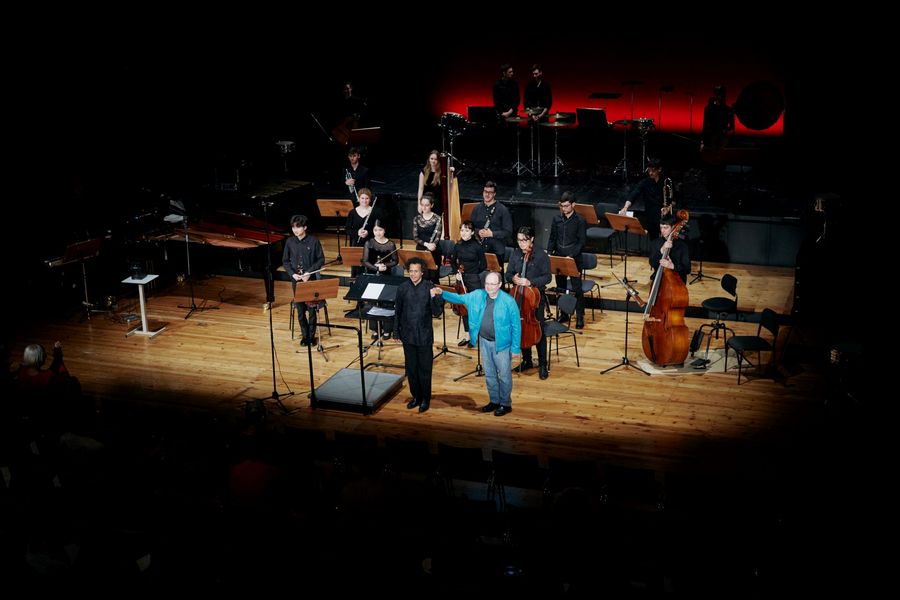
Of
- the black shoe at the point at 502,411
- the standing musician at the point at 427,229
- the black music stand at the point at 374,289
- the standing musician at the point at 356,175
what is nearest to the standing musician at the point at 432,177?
the standing musician at the point at 427,229

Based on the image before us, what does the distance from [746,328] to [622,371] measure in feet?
5.86

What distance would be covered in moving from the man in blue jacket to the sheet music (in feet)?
2.11

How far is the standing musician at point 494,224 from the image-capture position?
35.7ft

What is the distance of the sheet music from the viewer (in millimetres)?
8883

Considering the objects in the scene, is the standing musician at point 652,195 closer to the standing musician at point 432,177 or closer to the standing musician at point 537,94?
the standing musician at point 432,177

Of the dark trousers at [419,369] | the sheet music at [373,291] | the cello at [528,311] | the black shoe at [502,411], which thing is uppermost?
the sheet music at [373,291]

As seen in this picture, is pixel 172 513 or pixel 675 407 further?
pixel 675 407

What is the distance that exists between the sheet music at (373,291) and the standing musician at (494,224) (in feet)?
7.06

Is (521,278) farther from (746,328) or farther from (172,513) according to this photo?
(172,513)

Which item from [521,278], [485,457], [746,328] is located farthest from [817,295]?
[485,457]

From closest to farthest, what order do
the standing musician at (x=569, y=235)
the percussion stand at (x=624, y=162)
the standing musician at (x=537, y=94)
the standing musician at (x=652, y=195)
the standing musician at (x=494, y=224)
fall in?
the standing musician at (x=569, y=235) → the standing musician at (x=494, y=224) → the standing musician at (x=652, y=195) → the percussion stand at (x=624, y=162) → the standing musician at (x=537, y=94)

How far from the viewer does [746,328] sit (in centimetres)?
1049

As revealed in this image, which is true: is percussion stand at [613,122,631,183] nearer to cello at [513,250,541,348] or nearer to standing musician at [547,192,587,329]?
standing musician at [547,192,587,329]

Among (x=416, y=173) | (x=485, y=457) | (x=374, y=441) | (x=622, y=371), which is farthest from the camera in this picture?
(x=416, y=173)
